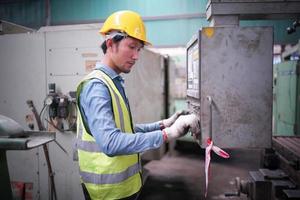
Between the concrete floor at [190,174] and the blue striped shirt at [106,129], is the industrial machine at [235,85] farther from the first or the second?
the concrete floor at [190,174]

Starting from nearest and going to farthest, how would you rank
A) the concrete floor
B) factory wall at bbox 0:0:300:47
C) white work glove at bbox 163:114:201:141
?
white work glove at bbox 163:114:201:141 < the concrete floor < factory wall at bbox 0:0:300:47

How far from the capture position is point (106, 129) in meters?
1.10

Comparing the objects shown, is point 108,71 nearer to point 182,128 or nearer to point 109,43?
point 109,43

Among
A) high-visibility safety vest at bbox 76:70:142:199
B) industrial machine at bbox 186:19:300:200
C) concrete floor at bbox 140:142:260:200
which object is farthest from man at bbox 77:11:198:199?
concrete floor at bbox 140:142:260:200

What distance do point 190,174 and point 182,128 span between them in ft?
9.24

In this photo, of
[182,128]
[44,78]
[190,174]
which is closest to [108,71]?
[182,128]

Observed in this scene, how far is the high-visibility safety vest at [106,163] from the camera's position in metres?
1.23

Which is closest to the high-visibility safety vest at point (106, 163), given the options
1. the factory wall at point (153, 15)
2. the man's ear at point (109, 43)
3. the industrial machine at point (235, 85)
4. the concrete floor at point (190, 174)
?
the man's ear at point (109, 43)

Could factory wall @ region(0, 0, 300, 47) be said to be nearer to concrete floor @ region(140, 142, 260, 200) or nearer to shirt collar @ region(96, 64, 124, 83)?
concrete floor @ region(140, 142, 260, 200)

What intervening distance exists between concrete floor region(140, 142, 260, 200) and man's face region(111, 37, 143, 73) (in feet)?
7.50

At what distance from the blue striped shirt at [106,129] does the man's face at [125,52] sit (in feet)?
0.57

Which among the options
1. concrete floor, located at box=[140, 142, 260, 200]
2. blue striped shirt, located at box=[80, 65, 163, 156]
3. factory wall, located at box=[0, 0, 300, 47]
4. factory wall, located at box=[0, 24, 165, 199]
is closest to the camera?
blue striped shirt, located at box=[80, 65, 163, 156]

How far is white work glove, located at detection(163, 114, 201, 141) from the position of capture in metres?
1.22

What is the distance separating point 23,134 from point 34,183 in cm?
125
